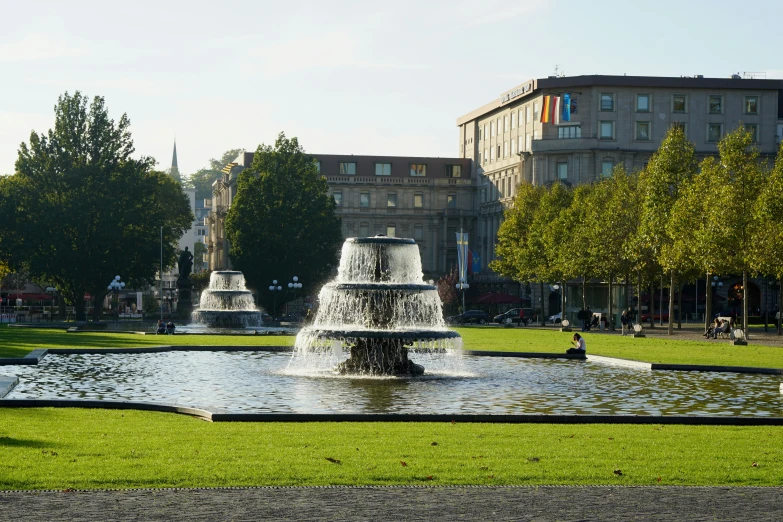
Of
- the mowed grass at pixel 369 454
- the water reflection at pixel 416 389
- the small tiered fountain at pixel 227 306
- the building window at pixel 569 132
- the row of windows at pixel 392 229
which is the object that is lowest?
the water reflection at pixel 416 389

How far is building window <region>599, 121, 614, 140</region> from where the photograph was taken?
353ft

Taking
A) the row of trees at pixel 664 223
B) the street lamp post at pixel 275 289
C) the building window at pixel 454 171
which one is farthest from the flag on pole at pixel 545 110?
the street lamp post at pixel 275 289

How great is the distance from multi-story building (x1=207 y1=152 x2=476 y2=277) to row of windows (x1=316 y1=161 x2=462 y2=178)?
0.12m

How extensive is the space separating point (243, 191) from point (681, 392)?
7508cm

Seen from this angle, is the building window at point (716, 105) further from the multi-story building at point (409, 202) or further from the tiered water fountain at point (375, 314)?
the tiered water fountain at point (375, 314)

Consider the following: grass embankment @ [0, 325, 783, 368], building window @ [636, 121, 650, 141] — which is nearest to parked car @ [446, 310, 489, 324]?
building window @ [636, 121, 650, 141]

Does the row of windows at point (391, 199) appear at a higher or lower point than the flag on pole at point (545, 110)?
lower

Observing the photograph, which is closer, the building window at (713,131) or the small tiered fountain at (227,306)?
the small tiered fountain at (227,306)

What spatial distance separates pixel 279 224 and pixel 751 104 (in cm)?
4745

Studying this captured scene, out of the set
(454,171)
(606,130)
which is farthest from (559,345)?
(454,171)

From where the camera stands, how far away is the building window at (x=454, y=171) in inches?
5241

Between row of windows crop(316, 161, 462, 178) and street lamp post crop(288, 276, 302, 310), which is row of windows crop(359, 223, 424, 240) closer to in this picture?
row of windows crop(316, 161, 462, 178)

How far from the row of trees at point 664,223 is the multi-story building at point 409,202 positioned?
124 feet

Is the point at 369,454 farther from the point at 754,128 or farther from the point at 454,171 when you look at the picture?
the point at 454,171
